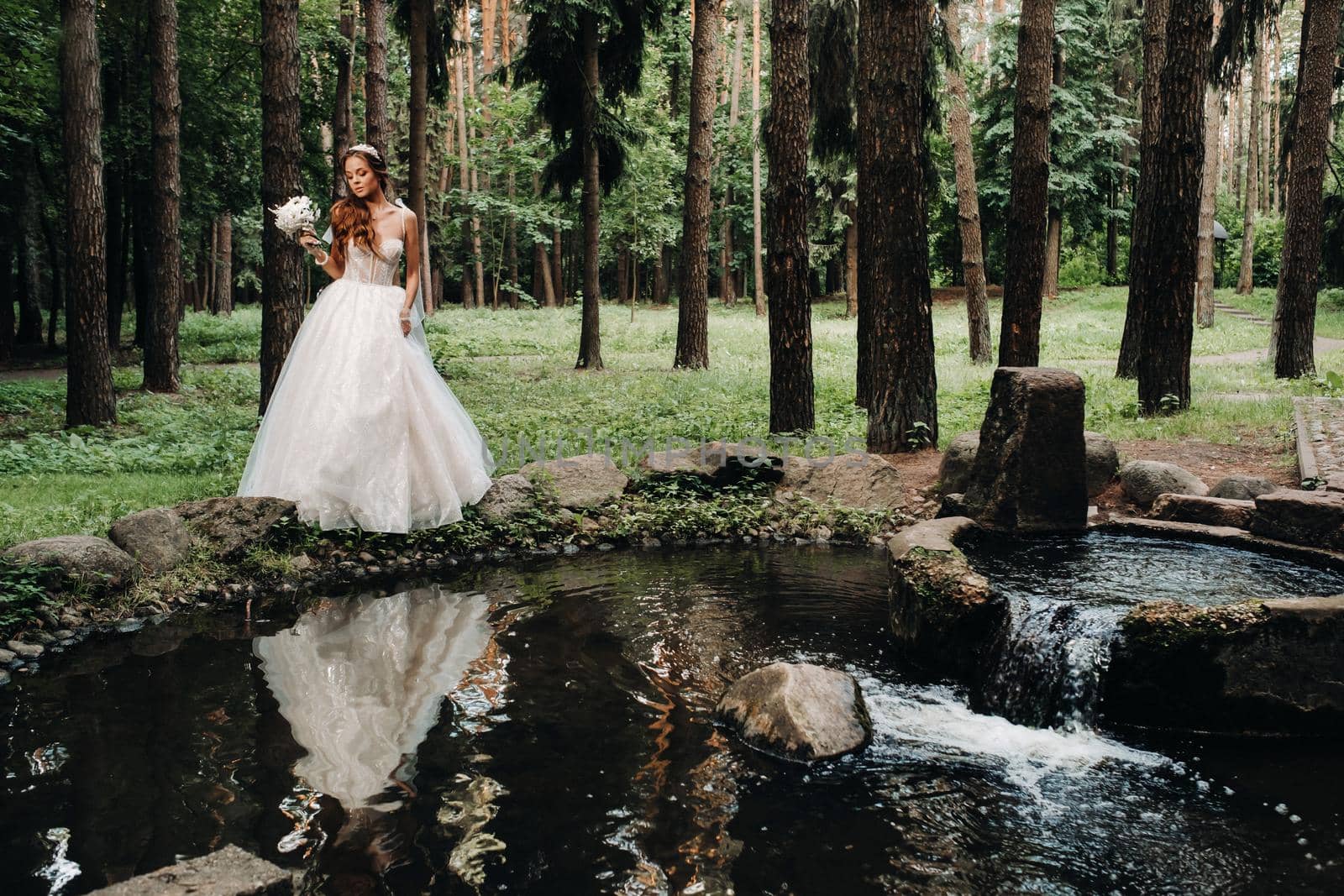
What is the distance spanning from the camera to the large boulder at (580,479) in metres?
8.66

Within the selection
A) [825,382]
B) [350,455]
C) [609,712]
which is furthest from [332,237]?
[825,382]

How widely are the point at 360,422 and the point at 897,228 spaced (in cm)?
578

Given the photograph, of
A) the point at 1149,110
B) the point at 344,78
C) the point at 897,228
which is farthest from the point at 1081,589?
the point at 344,78

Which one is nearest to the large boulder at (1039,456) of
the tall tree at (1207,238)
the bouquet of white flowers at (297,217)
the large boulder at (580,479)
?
the large boulder at (580,479)

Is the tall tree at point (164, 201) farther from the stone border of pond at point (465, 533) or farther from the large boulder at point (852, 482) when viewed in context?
the large boulder at point (852, 482)

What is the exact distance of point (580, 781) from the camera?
4.02 m

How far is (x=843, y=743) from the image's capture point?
14.3 ft

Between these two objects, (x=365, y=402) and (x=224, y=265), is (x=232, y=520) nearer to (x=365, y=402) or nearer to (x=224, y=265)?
(x=365, y=402)

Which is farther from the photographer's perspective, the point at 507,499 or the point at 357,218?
the point at 507,499

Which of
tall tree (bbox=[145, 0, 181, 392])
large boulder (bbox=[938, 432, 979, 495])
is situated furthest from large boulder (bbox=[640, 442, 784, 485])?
tall tree (bbox=[145, 0, 181, 392])

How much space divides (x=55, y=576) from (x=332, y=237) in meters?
3.14

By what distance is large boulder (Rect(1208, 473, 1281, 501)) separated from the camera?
7.57 meters

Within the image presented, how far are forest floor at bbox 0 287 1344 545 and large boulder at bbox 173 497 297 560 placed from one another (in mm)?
694

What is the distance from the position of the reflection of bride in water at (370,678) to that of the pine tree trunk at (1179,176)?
838 centimetres
